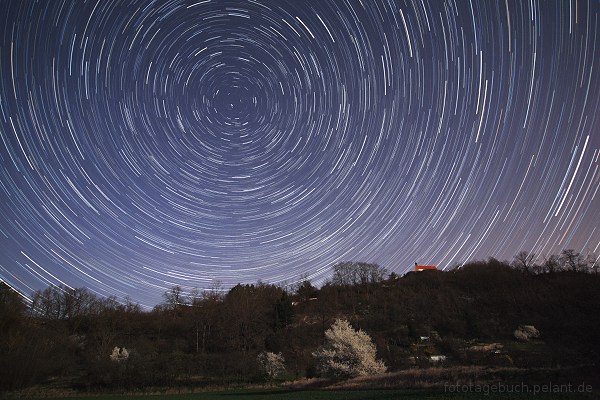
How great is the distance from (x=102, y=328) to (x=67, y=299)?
60.3 ft

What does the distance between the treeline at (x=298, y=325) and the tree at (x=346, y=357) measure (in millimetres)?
2804

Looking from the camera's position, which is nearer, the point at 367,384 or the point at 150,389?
the point at 367,384

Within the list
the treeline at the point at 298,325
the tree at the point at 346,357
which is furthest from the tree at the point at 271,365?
the tree at the point at 346,357

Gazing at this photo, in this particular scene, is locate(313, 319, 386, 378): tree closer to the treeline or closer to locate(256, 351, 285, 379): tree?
the treeline

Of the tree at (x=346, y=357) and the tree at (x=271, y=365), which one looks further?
the tree at (x=271, y=365)

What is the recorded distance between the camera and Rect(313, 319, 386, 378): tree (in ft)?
107

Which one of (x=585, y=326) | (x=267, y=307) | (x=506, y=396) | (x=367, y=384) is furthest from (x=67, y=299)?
(x=585, y=326)

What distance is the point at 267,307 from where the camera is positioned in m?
79.8

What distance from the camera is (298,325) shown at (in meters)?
67.9

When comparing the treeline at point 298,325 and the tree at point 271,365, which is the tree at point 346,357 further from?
the tree at point 271,365

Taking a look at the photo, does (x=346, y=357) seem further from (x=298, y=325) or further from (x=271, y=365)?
(x=298, y=325)

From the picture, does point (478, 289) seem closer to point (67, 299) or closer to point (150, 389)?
point (150, 389)

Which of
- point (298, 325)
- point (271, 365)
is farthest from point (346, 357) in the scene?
point (298, 325)

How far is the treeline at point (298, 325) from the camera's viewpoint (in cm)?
3812
